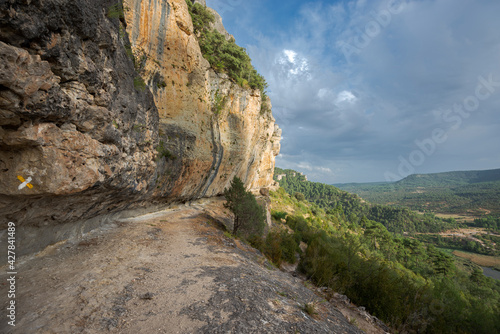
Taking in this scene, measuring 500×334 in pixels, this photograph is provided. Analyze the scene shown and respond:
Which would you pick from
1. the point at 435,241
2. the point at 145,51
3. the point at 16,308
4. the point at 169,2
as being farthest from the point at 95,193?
the point at 435,241

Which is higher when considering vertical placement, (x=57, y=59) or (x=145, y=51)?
(x=145, y=51)

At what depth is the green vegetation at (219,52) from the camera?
1762 cm

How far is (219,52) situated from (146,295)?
20.5m

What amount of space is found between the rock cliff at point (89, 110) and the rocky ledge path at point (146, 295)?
197 centimetres

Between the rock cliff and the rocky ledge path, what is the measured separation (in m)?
1.97

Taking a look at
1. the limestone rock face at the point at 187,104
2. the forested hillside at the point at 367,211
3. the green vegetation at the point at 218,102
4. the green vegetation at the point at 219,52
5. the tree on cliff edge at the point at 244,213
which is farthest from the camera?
the forested hillside at the point at 367,211

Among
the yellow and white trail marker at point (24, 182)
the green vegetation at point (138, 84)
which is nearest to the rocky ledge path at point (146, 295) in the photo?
the yellow and white trail marker at point (24, 182)

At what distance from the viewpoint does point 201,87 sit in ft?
53.1

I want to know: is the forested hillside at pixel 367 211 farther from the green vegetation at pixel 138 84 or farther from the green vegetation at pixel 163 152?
the green vegetation at pixel 138 84

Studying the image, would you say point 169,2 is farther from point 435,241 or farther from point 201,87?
point 435,241

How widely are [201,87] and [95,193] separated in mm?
11584

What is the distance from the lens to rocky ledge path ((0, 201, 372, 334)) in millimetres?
4023

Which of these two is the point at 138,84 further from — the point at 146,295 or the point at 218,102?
the point at 146,295

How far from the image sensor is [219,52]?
19.1 m
